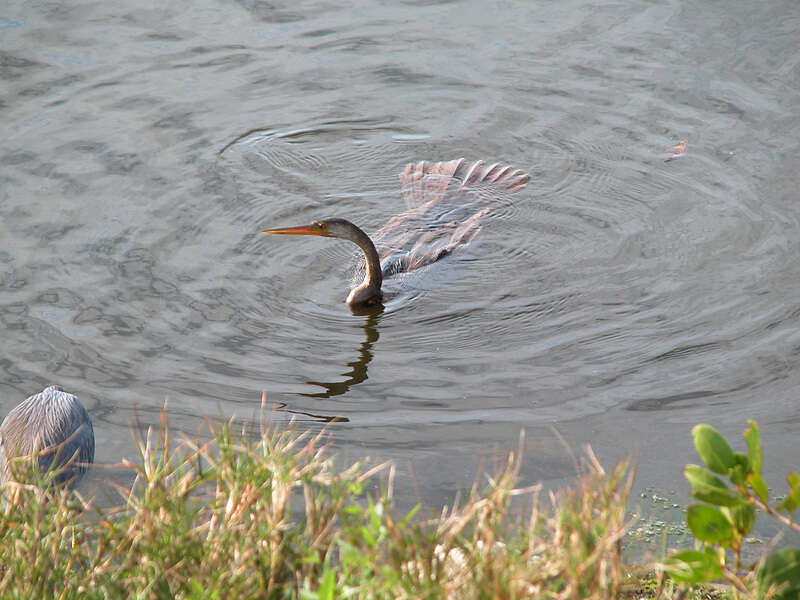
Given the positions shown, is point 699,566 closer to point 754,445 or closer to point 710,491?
point 710,491

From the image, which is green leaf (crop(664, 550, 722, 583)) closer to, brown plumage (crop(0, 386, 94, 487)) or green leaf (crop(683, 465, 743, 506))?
green leaf (crop(683, 465, 743, 506))

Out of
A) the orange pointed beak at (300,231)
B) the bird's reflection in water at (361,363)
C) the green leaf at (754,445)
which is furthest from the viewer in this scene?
the orange pointed beak at (300,231)

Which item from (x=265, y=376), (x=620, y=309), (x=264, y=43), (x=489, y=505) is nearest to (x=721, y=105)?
(x=620, y=309)

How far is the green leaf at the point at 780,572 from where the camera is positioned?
8.40 ft

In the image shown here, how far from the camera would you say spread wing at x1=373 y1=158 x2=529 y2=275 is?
22.9 ft

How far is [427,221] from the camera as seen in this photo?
736 cm

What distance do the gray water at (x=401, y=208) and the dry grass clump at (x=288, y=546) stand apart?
191 centimetres

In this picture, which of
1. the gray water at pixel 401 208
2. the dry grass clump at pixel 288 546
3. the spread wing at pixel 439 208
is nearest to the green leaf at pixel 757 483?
the dry grass clump at pixel 288 546

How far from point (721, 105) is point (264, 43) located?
4.29m

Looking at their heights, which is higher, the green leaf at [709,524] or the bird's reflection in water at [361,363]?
the green leaf at [709,524]

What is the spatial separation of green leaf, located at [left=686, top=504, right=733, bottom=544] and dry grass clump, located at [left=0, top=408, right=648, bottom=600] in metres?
0.20

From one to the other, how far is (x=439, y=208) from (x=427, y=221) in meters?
0.17

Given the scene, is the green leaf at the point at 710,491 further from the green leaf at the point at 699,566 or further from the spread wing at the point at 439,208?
the spread wing at the point at 439,208

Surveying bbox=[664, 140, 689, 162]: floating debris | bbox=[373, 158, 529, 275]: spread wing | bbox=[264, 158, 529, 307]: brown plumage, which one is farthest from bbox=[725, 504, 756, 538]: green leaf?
bbox=[664, 140, 689, 162]: floating debris
